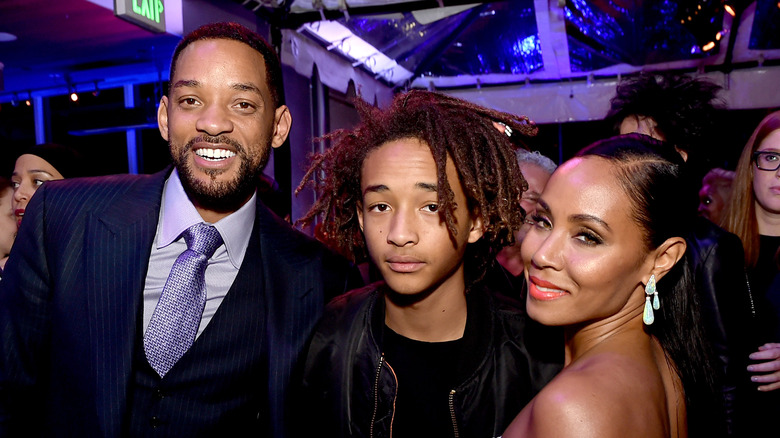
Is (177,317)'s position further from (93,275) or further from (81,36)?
(81,36)

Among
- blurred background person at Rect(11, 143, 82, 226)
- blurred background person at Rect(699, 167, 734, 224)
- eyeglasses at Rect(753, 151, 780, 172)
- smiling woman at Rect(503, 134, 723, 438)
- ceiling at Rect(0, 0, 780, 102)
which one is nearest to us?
smiling woman at Rect(503, 134, 723, 438)

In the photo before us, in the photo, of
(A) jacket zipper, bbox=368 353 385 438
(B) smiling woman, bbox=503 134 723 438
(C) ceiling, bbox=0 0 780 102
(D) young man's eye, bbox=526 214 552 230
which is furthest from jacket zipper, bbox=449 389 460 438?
(C) ceiling, bbox=0 0 780 102

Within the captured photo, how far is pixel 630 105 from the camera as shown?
10.0 feet

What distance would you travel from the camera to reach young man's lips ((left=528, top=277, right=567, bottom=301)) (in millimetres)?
1590

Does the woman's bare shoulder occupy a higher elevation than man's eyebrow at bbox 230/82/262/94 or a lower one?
lower

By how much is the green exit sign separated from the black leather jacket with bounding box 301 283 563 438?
107 inches

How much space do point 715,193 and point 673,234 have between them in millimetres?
3106

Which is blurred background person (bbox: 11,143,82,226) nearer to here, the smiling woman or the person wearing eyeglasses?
the smiling woman

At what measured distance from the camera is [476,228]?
6.88 feet

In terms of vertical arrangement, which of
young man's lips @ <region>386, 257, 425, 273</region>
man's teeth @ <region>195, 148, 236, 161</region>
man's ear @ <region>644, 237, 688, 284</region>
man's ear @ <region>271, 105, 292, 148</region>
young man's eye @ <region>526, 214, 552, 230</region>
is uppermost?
man's ear @ <region>271, 105, 292, 148</region>

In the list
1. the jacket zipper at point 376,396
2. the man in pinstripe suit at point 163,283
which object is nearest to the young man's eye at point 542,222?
the jacket zipper at point 376,396

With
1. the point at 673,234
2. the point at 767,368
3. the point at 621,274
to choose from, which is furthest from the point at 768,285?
the point at 621,274

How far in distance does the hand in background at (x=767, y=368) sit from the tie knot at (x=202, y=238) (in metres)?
2.39

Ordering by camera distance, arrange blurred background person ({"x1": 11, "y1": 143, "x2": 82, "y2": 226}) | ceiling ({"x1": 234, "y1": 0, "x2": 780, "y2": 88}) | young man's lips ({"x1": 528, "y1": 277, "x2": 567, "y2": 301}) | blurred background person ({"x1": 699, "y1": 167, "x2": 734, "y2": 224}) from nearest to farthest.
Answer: young man's lips ({"x1": 528, "y1": 277, "x2": 567, "y2": 301}), blurred background person ({"x1": 11, "y1": 143, "x2": 82, "y2": 226}), blurred background person ({"x1": 699, "y1": 167, "x2": 734, "y2": 224}), ceiling ({"x1": 234, "y1": 0, "x2": 780, "y2": 88})
